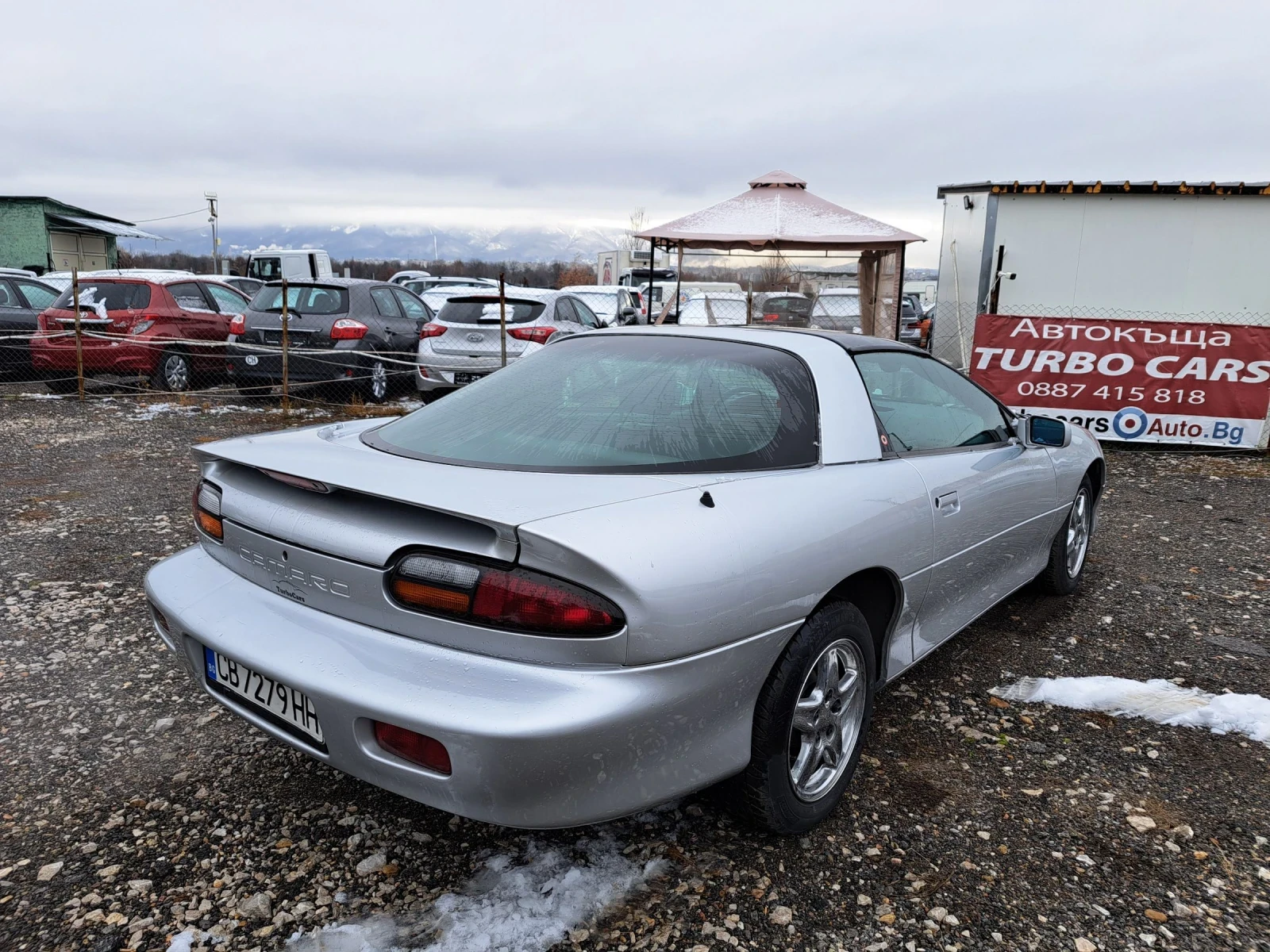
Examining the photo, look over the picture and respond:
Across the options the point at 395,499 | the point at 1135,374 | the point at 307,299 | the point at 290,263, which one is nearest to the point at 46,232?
the point at 290,263

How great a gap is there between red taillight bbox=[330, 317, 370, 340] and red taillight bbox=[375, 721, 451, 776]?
9160 mm

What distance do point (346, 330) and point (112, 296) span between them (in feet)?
9.71

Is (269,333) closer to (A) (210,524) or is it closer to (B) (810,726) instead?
(A) (210,524)

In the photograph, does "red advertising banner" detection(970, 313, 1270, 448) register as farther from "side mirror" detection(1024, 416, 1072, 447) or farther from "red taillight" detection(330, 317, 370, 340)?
"red taillight" detection(330, 317, 370, 340)

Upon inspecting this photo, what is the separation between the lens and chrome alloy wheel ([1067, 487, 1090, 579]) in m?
4.39

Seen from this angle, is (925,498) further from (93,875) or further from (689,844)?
(93,875)

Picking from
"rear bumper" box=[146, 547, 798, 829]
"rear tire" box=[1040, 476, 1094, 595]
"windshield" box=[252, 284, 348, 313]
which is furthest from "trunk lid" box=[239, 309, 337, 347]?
"rear bumper" box=[146, 547, 798, 829]

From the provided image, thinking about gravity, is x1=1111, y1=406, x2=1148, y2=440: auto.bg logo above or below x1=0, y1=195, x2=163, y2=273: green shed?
below

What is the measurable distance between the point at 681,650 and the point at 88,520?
198 inches

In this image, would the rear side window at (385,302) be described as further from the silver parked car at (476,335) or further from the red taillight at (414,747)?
the red taillight at (414,747)

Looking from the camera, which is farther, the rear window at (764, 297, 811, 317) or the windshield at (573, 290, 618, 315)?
the windshield at (573, 290, 618, 315)

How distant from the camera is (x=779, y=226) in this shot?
12531 millimetres

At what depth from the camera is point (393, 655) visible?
1939 mm

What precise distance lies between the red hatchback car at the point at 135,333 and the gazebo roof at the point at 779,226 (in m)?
5.85
